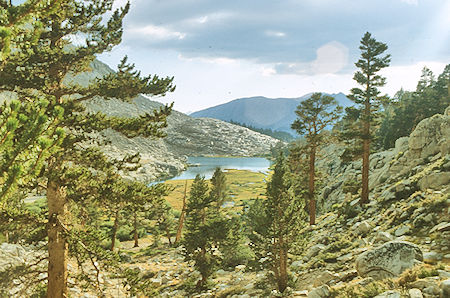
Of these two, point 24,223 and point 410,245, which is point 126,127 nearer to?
point 24,223

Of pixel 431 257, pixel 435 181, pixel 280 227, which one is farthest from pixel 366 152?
pixel 431 257

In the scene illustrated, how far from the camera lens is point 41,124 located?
3.51 meters

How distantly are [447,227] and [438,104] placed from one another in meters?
46.3

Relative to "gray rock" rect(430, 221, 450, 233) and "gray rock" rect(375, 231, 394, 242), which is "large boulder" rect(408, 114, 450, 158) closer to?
"gray rock" rect(430, 221, 450, 233)

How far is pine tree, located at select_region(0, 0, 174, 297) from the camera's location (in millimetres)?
8602

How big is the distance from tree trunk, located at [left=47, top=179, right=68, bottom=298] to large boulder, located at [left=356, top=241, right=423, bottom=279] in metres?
10.1

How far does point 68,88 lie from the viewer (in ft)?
31.0

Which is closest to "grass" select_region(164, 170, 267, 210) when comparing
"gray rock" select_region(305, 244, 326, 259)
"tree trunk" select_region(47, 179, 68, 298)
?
"gray rock" select_region(305, 244, 326, 259)

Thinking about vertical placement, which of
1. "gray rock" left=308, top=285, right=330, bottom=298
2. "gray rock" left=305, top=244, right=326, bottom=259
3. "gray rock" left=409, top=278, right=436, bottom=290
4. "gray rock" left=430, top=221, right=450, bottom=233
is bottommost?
"gray rock" left=305, top=244, right=326, bottom=259

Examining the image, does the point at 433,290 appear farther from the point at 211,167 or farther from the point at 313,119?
the point at 211,167

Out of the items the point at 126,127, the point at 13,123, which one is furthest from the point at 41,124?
the point at 126,127

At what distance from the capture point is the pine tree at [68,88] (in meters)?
8.60

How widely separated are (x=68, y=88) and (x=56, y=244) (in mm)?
5284

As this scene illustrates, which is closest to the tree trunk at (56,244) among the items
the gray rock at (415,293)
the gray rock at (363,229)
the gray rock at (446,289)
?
the gray rock at (415,293)
